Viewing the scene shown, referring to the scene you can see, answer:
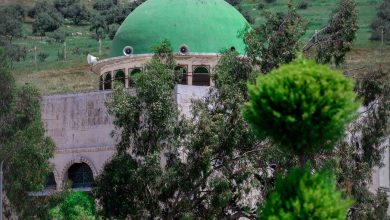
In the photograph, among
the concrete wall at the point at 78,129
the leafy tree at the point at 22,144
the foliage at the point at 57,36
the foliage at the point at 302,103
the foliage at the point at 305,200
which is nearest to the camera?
the foliage at the point at 302,103

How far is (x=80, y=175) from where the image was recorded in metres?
37.5

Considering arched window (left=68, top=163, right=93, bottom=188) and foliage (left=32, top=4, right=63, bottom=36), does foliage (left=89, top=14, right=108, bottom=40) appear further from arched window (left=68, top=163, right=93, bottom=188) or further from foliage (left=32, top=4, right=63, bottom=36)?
arched window (left=68, top=163, right=93, bottom=188)

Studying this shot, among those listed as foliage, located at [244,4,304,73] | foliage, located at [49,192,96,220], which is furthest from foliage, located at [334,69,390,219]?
foliage, located at [49,192,96,220]

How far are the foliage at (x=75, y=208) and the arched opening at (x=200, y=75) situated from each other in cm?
584

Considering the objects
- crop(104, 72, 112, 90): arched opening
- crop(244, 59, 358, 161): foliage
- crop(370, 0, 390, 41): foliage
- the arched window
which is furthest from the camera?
crop(370, 0, 390, 41): foliage

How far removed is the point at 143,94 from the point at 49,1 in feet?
178

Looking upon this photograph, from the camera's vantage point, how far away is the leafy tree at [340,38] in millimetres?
33844

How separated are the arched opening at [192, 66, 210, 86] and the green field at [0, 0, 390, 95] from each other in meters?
18.9

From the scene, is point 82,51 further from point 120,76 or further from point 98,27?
point 120,76

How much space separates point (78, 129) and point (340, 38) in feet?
29.5

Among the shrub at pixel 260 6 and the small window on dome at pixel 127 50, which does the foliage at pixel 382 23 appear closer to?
the shrub at pixel 260 6

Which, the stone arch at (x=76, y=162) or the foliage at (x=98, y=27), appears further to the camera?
the foliage at (x=98, y=27)

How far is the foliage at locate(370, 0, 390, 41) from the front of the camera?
6856 cm

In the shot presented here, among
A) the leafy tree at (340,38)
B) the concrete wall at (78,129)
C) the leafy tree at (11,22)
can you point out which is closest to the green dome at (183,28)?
the concrete wall at (78,129)
